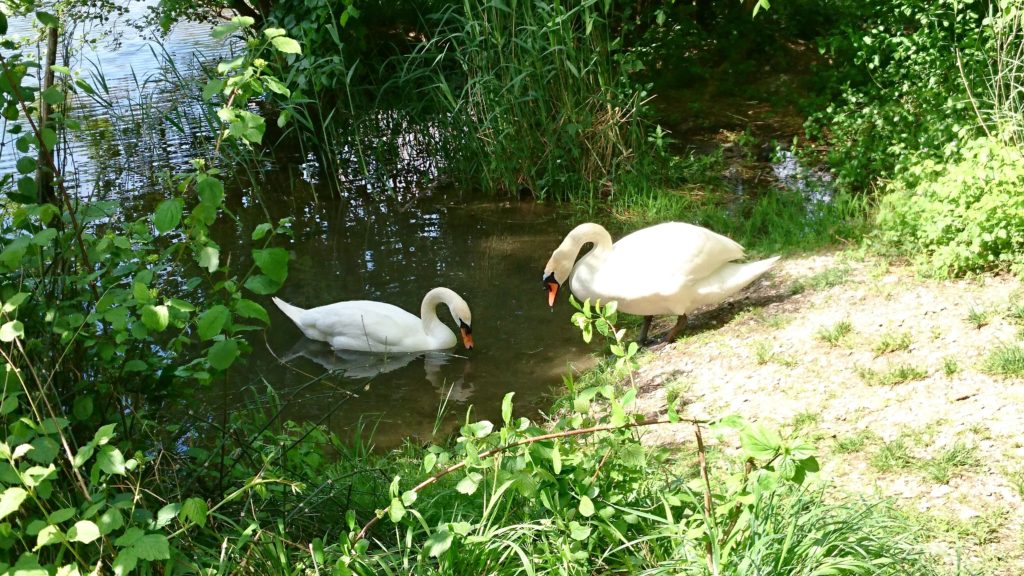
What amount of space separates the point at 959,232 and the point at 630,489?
335 centimetres

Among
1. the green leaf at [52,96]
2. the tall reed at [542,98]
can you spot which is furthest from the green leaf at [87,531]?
the tall reed at [542,98]

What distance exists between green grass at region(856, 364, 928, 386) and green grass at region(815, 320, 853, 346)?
16.7 inches

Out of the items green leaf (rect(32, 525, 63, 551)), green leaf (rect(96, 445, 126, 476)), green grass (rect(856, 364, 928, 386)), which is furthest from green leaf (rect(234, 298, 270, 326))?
green grass (rect(856, 364, 928, 386))

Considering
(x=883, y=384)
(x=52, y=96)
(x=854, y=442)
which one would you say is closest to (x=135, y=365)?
(x=52, y=96)

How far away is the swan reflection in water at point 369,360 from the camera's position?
631 centimetres

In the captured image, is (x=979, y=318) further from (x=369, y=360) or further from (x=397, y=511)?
(x=369, y=360)

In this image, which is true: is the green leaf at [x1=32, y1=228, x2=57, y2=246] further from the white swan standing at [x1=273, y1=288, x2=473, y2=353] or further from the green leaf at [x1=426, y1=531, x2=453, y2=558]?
the white swan standing at [x1=273, y1=288, x2=473, y2=353]

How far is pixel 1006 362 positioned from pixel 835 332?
37.7 inches

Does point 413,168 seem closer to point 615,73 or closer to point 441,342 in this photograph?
point 615,73

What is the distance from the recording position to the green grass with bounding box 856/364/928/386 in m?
4.50

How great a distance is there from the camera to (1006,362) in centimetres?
430

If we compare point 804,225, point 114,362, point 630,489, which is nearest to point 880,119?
point 804,225

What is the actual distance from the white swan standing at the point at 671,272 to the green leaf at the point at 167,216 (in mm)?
3590

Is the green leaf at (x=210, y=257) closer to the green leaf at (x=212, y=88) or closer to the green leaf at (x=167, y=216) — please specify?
the green leaf at (x=167, y=216)
